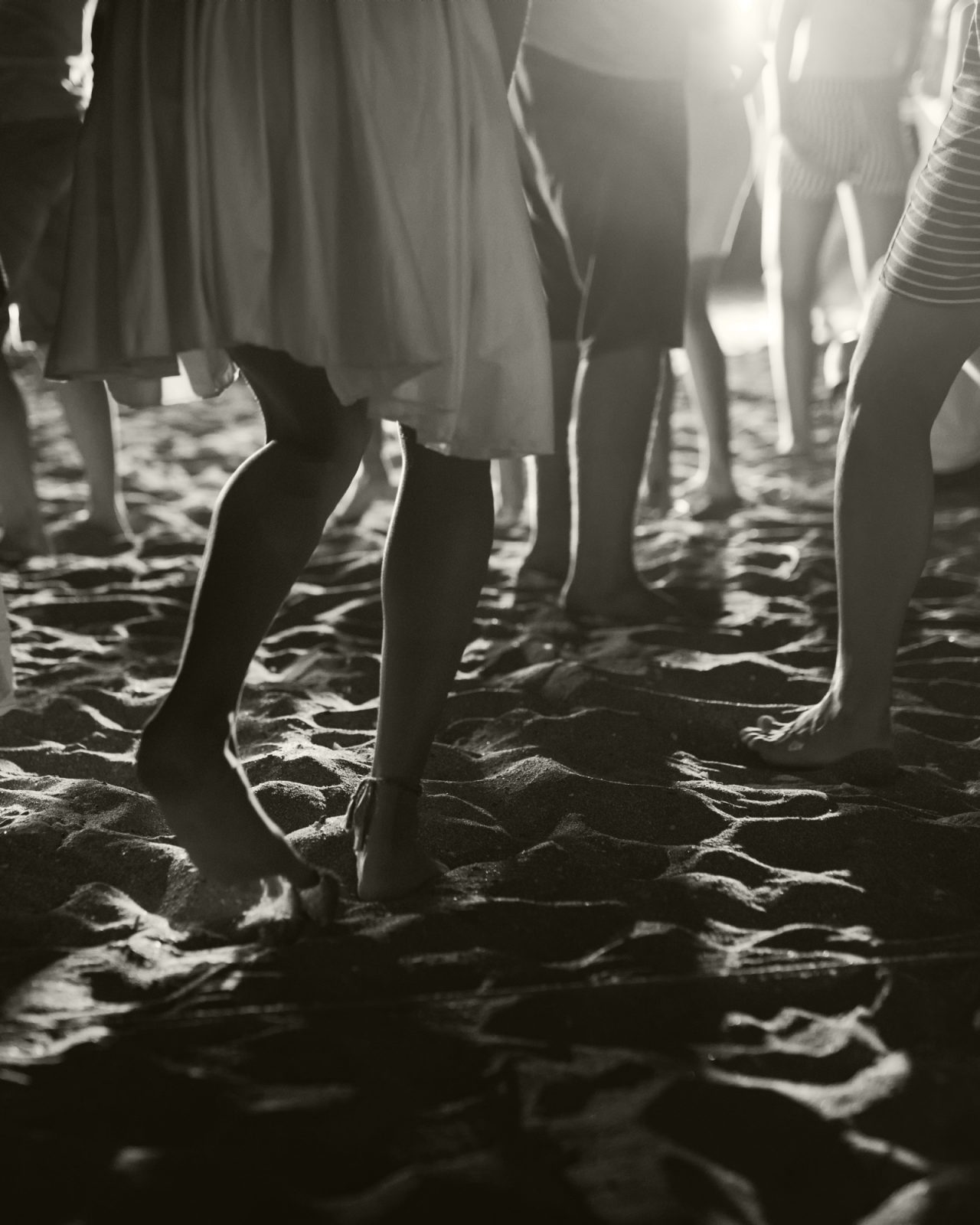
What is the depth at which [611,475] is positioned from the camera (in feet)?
9.58

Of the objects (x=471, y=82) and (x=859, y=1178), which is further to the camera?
(x=471, y=82)

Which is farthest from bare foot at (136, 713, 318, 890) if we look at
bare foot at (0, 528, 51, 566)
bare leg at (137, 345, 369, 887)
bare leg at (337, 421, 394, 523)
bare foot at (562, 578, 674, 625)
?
bare leg at (337, 421, 394, 523)

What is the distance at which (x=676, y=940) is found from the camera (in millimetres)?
1544

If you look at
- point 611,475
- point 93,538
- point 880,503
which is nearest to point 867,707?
point 880,503

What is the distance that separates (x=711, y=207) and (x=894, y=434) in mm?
1993

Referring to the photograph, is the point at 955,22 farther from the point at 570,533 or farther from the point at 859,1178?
the point at 859,1178

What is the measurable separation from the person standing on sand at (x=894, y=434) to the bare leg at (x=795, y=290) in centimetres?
269

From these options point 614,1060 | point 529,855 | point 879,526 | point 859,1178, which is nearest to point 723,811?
point 529,855

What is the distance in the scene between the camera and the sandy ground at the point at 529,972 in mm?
1137

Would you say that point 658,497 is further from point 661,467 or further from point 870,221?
point 870,221

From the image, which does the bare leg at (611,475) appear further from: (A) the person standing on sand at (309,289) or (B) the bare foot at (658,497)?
(A) the person standing on sand at (309,289)

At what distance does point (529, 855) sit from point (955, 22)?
5.72 ft

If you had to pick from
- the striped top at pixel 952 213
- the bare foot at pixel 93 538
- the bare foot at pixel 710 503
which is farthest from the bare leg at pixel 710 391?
the striped top at pixel 952 213

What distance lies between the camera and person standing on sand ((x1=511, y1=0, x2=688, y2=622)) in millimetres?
2795
